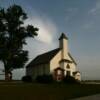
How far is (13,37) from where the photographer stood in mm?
49219

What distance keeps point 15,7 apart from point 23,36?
6.35 metres

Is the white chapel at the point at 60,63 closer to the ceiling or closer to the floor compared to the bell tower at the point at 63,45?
closer to the floor

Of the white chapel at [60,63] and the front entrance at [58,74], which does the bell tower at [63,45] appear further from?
the front entrance at [58,74]

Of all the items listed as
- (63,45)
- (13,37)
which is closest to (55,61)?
(63,45)

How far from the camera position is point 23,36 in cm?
5012

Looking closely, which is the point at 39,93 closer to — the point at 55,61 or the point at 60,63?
the point at 55,61

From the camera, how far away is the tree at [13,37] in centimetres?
4862

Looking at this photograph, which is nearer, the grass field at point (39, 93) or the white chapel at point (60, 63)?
the grass field at point (39, 93)

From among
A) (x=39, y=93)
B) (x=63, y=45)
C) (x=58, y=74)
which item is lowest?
(x=39, y=93)

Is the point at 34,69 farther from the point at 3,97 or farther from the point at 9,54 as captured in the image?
the point at 3,97

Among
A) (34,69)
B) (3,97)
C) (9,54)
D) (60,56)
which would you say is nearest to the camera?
(3,97)

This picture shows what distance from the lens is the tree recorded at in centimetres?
4862

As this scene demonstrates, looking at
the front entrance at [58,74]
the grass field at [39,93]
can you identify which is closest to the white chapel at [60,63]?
the front entrance at [58,74]

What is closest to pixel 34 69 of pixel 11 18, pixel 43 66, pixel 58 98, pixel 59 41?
pixel 43 66
